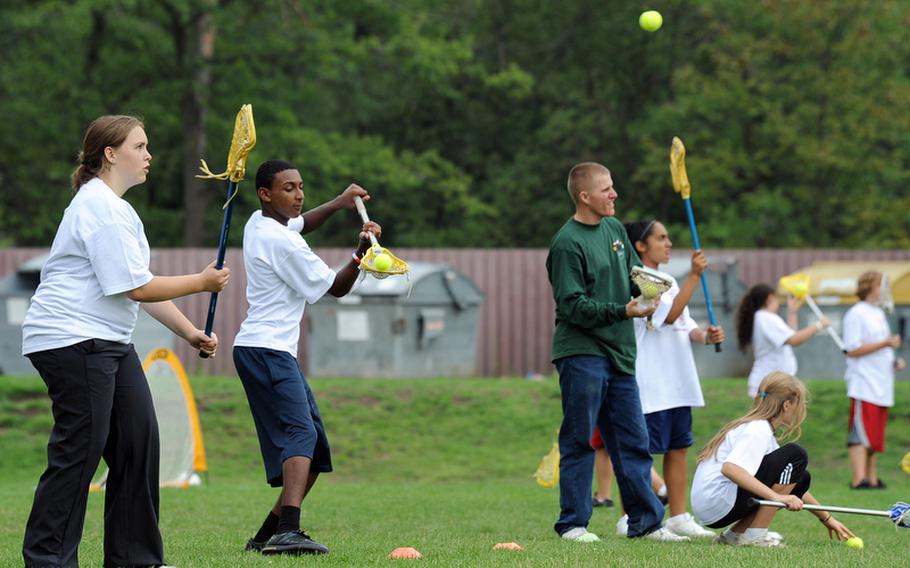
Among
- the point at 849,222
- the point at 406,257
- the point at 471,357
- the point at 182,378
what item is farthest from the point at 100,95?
the point at 182,378

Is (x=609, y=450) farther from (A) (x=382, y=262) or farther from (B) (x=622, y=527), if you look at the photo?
(A) (x=382, y=262)

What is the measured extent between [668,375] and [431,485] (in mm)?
5138

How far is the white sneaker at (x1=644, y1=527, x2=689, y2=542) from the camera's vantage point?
6.89 meters

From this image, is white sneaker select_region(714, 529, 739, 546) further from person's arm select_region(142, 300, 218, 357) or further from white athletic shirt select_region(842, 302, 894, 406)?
white athletic shirt select_region(842, 302, 894, 406)

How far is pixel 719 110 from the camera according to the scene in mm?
Result: 27453

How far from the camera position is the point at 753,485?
673cm

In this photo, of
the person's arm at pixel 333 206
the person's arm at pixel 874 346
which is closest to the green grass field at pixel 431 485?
the person's arm at pixel 874 346

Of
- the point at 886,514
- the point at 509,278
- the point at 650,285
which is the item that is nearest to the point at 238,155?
the point at 650,285

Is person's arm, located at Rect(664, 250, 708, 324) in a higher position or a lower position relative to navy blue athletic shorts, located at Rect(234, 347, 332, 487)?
higher

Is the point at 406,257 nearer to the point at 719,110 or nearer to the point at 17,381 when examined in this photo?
the point at 17,381

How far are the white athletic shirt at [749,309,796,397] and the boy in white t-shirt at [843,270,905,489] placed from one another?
3.02 feet

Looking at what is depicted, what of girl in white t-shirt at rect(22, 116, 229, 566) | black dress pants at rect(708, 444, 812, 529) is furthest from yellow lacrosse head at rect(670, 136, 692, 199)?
girl in white t-shirt at rect(22, 116, 229, 566)

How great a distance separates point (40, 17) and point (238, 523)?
18.5m

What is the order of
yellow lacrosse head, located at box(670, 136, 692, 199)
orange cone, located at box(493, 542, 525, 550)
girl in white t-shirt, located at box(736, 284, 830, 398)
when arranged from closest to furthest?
1. orange cone, located at box(493, 542, 525, 550)
2. yellow lacrosse head, located at box(670, 136, 692, 199)
3. girl in white t-shirt, located at box(736, 284, 830, 398)
